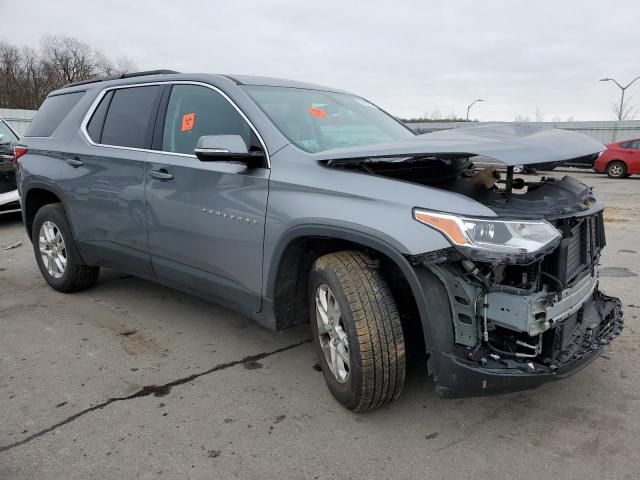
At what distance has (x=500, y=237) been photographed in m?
2.24

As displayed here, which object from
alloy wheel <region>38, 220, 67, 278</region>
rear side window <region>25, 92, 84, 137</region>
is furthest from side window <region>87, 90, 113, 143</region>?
alloy wheel <region>38, 220, 67, 278</region>

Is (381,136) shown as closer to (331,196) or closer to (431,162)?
(431,162)

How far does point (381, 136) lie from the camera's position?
12.2 feet

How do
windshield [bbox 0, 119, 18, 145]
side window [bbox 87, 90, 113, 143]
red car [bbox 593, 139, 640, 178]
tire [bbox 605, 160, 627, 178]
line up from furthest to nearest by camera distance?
tire [bbox 605, 160, 627, 178] < red car [bbox 593, 139, 640, 178] < windshield [bbox 0, 119, 18, 145] < side window [bbox 87, 90, 113, 143]

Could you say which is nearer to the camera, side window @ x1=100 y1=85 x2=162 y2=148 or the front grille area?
the front grille area

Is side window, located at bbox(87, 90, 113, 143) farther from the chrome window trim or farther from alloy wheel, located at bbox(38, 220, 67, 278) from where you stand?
alloy wheel, located at bbox(38, 220, 67, 278)

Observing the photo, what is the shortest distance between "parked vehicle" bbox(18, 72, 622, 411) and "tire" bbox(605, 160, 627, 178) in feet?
57.2

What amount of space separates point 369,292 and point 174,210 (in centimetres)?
159

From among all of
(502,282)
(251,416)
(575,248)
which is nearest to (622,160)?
(575,248)

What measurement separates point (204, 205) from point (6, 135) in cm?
735

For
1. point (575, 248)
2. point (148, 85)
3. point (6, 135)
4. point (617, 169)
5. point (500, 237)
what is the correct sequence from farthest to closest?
point (617, 169) < point (6, 135) < point (148, 85) < point (575, 248) < point (500, 237)

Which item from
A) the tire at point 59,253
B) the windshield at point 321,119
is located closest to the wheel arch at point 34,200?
the tire at point 59,253

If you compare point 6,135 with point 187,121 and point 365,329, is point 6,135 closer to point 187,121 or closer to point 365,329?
point 187,121

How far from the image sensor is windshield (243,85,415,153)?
3209mm
